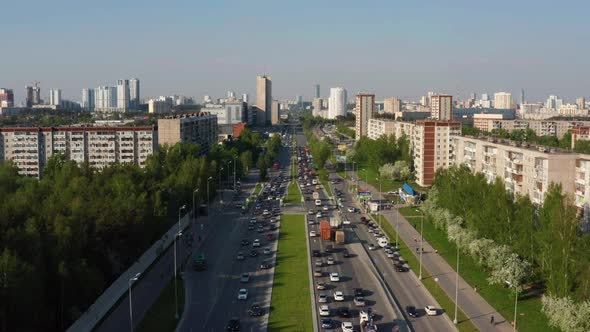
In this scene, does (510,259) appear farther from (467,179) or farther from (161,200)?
(161,200)

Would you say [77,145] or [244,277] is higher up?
[77,145]

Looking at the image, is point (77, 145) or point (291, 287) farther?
point (77, 145)

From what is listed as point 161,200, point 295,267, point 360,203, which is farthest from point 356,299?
point 360,203

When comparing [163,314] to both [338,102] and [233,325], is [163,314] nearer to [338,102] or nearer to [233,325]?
[233,325]

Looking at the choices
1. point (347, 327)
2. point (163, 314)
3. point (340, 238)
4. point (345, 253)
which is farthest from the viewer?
point (340, 238)

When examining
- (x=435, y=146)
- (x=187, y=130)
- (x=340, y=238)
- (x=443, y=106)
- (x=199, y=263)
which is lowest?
(x=199, y=263)

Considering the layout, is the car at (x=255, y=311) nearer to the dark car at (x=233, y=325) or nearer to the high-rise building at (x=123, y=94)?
the dark car at (x=233, y=325)

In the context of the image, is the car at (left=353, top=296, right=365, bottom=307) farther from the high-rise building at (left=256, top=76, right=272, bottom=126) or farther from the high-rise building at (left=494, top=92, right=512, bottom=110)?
the high-rise building at (left=494, top=92, right=512, bottom=110)

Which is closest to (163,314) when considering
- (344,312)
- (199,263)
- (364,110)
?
(199,263)
